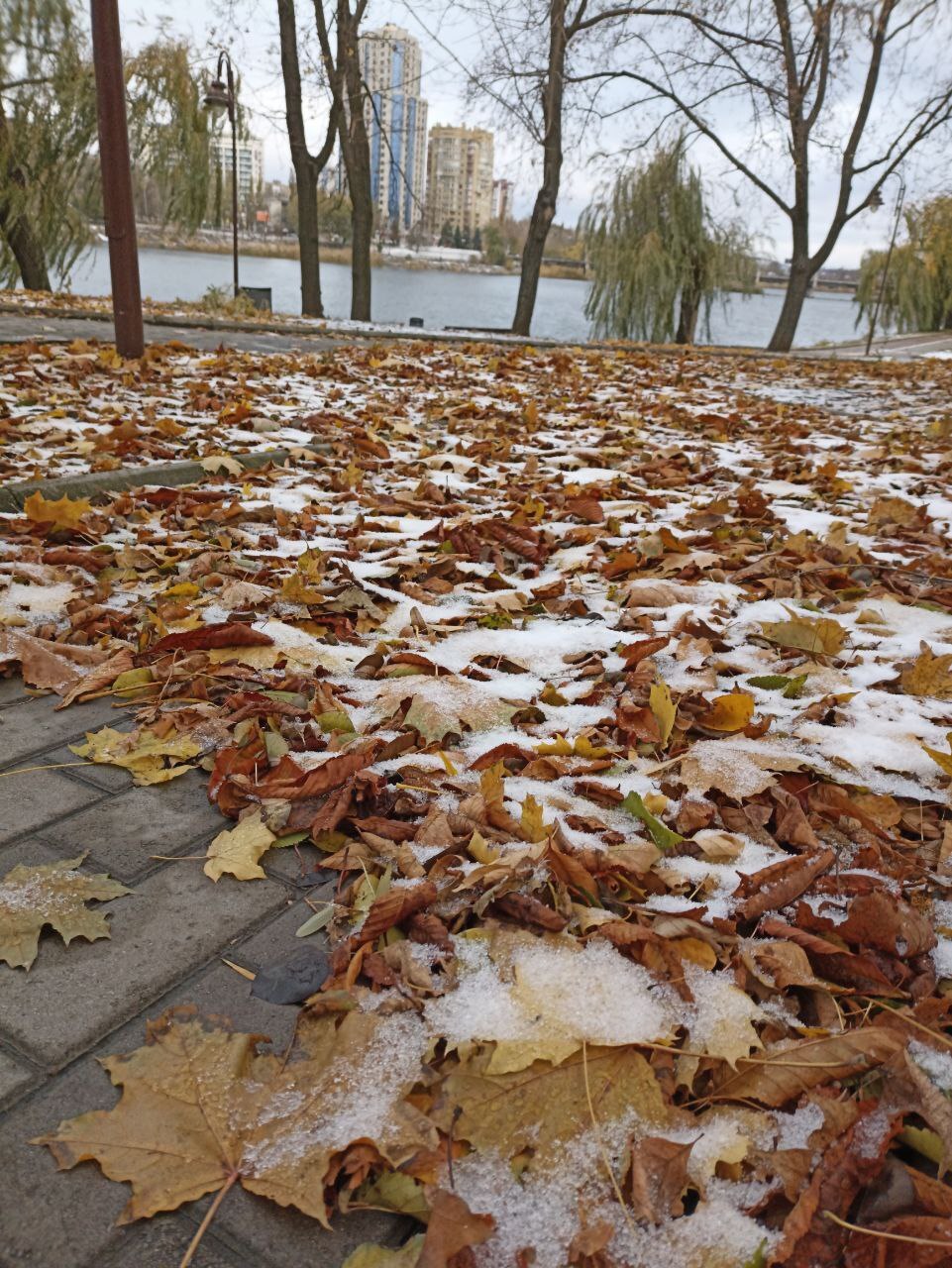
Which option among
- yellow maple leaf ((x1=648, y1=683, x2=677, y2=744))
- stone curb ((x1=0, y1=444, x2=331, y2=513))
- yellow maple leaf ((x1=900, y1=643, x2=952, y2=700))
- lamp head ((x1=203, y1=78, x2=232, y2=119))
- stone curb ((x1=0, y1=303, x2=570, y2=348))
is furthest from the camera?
lamp head ((x1=203, y1=78, x2=232, y2=119))

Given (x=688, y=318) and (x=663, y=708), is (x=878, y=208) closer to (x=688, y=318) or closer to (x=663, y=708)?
(x=688, y=318)

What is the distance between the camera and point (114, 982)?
1245mm

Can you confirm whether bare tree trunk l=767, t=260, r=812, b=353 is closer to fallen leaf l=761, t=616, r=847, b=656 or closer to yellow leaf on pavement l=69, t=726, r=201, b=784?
fallen leaf l=761, t=616, r=847, b=656

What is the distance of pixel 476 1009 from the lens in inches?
46.8

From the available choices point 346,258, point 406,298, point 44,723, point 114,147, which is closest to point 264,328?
point 114,147

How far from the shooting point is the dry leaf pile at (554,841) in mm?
982

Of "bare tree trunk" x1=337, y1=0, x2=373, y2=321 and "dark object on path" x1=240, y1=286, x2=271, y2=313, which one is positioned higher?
"bare tree trunk" x1=337, y1=0, x2=373, y2=321

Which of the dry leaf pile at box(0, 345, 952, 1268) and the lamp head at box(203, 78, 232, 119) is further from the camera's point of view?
the lamp head at box(203, 78, 232, 119)

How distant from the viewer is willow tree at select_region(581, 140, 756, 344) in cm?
1877

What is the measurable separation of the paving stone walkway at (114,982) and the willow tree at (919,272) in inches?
1129

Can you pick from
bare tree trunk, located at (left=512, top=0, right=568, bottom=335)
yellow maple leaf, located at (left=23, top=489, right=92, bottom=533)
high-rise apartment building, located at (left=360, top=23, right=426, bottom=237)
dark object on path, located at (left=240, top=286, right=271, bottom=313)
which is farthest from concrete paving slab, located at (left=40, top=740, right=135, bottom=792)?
dark object on path, located at (left=240, top=286, right=271, bottom=313)

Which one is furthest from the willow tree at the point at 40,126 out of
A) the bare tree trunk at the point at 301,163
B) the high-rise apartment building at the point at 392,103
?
the high-rise apartment building at the point at 392,103

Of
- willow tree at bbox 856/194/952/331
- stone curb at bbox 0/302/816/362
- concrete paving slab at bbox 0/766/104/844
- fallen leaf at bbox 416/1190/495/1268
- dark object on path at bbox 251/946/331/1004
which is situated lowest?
dark object on path at bbox 251/946/331/1004

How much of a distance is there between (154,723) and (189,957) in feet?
2.37
